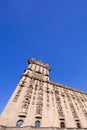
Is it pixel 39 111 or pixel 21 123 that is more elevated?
pixel 39 111

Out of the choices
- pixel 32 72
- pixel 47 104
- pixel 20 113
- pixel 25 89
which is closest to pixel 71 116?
pixel 47 104

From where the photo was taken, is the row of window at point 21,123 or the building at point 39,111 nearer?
the row of window at point 21,123

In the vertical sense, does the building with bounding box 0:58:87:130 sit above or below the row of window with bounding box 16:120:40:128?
above

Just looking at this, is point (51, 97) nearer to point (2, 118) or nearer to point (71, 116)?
point (71, 116)

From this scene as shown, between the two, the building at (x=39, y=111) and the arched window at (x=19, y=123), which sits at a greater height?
the building at (x=39, y=111)

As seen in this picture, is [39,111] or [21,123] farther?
[39,111]

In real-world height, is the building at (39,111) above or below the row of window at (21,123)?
above

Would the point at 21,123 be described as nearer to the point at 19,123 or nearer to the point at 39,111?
the point at 19,123

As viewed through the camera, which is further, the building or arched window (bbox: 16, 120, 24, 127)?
the building

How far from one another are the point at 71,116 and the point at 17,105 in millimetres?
12560

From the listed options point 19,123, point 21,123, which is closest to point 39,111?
point 21,123

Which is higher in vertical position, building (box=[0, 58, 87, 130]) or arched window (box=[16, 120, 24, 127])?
building (box=[0, 58, 87, 130])

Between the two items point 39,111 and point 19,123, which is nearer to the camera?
point 19,123

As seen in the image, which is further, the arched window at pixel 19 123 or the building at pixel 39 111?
the building at pixel 39 111
